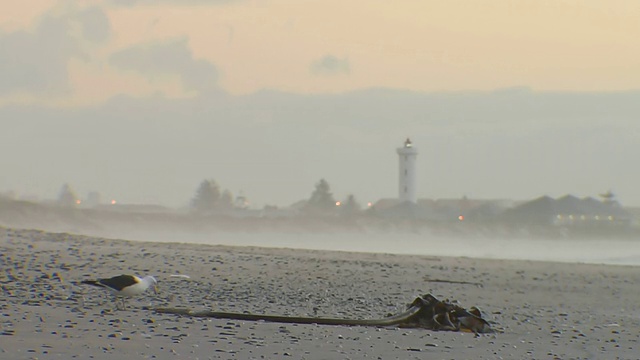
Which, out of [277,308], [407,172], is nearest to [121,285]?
[277,308]

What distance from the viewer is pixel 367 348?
8797 mm

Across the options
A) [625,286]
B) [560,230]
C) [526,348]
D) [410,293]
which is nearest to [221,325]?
[526,348]

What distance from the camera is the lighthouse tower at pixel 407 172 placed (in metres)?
84.4

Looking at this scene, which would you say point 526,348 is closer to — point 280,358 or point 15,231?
point 280,358

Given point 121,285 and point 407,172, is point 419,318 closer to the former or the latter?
point 121,285

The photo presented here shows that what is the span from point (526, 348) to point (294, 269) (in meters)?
8.78

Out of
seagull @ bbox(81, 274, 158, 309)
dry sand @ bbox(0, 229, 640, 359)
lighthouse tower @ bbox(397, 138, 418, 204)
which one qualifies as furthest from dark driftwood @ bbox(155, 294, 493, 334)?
lighthouse tower @ bbox(397, 138, 418, 204)

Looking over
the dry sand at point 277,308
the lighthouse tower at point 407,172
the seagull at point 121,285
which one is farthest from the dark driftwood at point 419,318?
the lighthouse tower at point 407,172

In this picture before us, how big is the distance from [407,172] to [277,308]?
73902mm

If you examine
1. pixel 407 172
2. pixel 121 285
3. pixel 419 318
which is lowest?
pixel 419 318

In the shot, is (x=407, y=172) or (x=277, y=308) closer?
(x=277, y=308)

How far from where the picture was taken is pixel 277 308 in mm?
11547

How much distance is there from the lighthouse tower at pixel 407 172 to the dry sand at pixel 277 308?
63.3 m

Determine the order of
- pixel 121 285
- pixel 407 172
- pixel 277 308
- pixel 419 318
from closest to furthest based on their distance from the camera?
pixel 121 285, pixel 419 318, pixel 277 308, pixel 407 172
